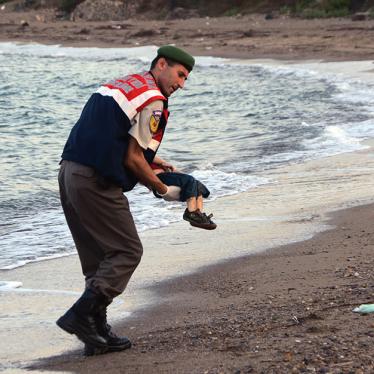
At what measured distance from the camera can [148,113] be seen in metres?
4.91

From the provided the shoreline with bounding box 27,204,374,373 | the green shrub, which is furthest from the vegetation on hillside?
the shoreline with bounding box 27,204,374,373

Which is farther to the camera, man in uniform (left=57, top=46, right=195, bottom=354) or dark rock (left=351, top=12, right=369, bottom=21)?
dark rock (left=351, top=12, right=369, bottom=21)

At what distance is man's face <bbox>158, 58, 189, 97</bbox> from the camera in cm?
508

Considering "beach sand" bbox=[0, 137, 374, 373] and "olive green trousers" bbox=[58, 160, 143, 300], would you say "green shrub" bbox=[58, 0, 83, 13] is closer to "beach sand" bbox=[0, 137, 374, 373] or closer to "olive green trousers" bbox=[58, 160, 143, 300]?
"beach sand" bbox=[0, 137, 374, 373]

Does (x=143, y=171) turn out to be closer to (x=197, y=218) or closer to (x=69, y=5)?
(x=197, y=218)

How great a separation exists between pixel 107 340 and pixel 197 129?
13378mm

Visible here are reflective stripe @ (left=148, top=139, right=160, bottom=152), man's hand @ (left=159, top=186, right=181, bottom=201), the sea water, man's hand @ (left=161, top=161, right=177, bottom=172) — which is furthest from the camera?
the sea water

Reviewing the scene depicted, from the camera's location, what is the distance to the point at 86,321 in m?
5.21

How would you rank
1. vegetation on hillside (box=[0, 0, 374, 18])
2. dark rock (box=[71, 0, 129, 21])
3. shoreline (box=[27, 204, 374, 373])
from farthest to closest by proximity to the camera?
dark rock (box=[71, 0, 129, 21]) → vegetation on hillside (box=[0, 0, 374, 18]) → shoreline (box=[27, 204, 374, 373])

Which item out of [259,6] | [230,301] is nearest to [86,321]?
[230,301]

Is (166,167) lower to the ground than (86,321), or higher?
higher

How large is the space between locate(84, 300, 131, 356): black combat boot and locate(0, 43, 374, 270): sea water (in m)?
2.50

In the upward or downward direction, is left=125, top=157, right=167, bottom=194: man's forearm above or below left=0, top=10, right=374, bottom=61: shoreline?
above

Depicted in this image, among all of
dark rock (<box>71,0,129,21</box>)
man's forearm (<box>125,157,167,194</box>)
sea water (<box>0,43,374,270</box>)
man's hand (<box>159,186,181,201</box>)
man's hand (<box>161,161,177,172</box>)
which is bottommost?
dark rock (<box>71,0,129,21</box>)
